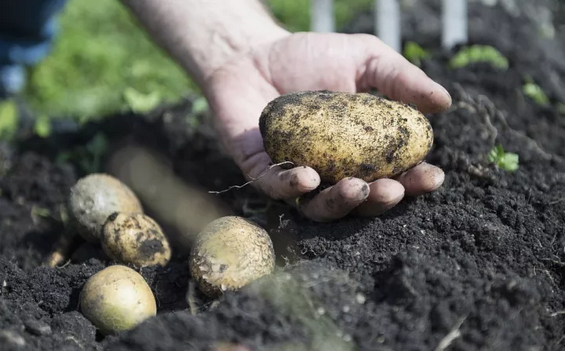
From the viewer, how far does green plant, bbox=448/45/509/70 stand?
497 centimetres

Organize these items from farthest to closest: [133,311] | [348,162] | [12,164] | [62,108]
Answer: [62,108]
[12,164]
[348,162]
[133,311]

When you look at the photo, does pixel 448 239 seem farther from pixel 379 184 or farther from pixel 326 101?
pixel 326 101

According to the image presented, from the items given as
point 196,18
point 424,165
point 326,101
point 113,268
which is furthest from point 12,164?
point 424,165

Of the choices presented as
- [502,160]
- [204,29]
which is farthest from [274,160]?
[204,29]

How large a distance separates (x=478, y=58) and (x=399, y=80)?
86.8 inches

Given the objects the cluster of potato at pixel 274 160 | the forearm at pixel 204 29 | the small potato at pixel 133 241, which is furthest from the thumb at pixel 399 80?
the small potato at pixel 133 241

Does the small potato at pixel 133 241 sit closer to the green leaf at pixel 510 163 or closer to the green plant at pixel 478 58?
the green leaf at pixel 510 163

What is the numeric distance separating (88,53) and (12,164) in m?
2.45

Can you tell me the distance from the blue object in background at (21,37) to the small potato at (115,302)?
167 inches

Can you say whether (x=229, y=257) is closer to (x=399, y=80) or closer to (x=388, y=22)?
(x=399, y=80)

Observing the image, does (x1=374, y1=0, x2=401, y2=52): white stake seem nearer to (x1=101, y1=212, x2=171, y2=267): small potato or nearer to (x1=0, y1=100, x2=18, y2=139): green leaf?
(x1=101, y1=212, x2=171, y2=267): small potato

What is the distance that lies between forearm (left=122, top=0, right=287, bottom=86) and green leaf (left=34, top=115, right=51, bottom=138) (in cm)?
153

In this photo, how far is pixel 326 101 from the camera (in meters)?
2.73

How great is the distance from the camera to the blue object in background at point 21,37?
607 cm
